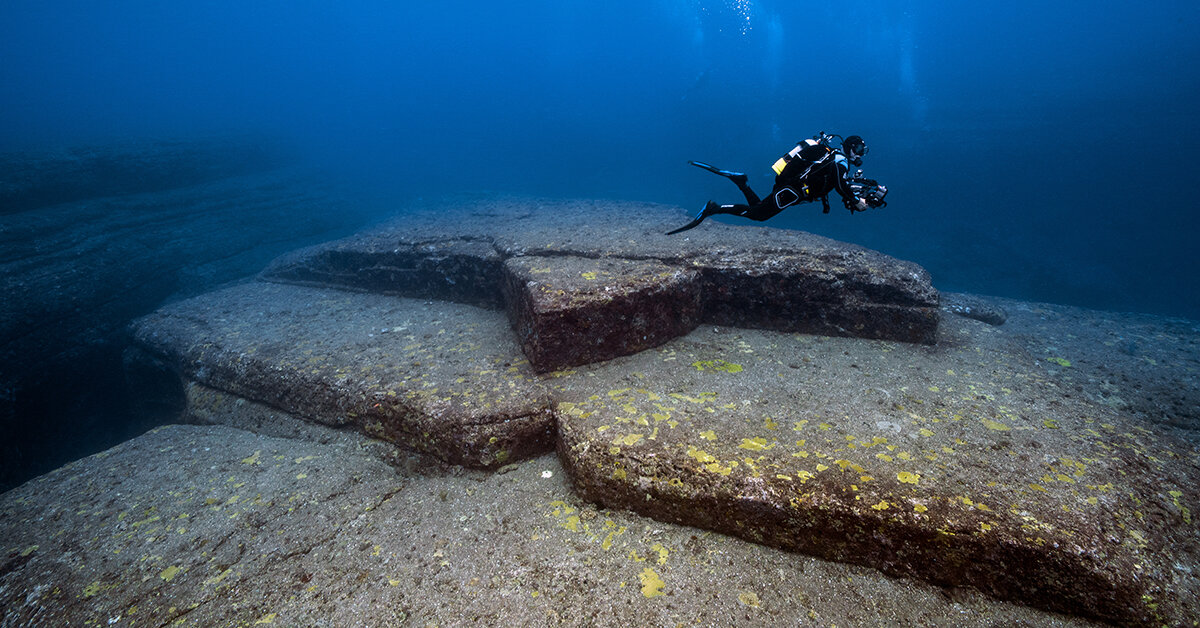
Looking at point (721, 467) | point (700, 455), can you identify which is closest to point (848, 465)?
point (721, 467)

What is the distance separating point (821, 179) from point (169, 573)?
5.07 meters

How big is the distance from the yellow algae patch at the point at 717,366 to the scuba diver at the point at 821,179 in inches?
51.9

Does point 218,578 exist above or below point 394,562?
below

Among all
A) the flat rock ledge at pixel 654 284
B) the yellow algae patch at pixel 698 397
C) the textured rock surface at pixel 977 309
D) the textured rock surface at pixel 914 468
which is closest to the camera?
the textured rock surface at pixel 914 468

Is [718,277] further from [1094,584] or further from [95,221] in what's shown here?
[95,221]

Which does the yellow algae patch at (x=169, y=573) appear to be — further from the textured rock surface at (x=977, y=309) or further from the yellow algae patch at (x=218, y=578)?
the textured rock surface at (x=977, y=309)

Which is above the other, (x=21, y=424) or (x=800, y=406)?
(x=800, y=406)

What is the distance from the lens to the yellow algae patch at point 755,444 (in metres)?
2.67

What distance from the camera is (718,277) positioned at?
175 inches

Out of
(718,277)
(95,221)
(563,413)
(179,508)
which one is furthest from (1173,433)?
(95,221)

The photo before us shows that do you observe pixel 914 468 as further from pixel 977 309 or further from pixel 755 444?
pixel 977 309

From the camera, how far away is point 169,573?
256 centimetres

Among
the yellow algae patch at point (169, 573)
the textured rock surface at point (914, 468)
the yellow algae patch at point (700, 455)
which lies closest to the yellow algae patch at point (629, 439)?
the textured rock surface at point (914, 468)

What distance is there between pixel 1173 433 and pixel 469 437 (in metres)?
4.77
